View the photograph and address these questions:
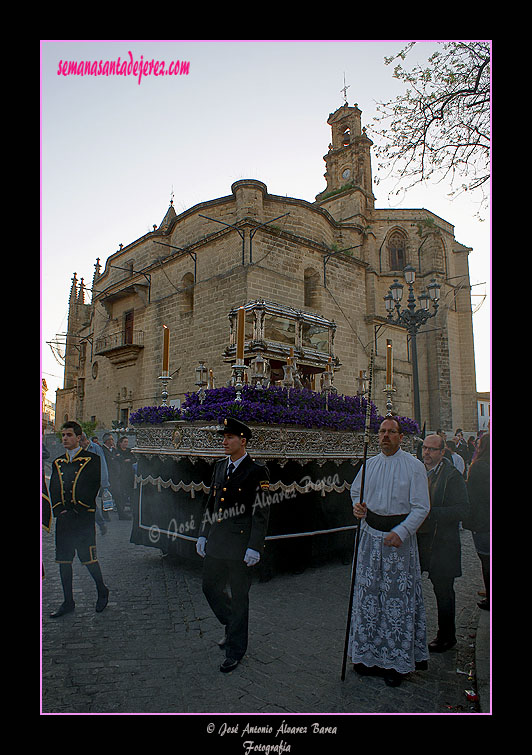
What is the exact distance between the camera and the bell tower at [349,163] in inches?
1011

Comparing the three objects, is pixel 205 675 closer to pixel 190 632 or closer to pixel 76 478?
pixel 190 632

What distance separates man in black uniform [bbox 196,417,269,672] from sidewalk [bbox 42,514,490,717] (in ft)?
1.10

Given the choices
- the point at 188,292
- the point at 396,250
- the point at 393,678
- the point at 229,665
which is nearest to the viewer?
the point at 393,678

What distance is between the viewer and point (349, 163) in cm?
2820

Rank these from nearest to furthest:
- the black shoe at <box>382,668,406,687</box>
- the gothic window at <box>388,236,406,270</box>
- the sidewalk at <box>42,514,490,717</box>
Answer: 1. the sidewalk at <box>42,514,490,717</box>
2. the black shoe at <box>382,668,406,687</box>
3. the gothic window at <box>388,236,406,270</box>

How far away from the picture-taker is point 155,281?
22.2 meters

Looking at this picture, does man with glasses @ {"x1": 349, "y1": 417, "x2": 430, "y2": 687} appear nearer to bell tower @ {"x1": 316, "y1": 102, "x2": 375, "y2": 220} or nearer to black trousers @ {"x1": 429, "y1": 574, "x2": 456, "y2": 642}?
black trousers @ {"x1": 429, "y1": 574, "x2": 456, "y2": 642}

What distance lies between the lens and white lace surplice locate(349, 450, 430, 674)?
334 cm

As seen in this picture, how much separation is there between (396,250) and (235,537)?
89.2ft

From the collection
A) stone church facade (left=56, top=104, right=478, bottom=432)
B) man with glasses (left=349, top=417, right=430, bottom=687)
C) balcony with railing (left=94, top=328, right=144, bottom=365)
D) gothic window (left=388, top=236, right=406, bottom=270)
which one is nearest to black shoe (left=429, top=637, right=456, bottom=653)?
man with glasses (left=349, top=417, right=430, bottom=687)

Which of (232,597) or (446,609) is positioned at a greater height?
(232,597)

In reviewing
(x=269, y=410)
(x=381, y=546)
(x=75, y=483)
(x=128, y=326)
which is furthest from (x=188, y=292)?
(x=381, y=546)

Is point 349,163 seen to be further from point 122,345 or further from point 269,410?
point 269,410
